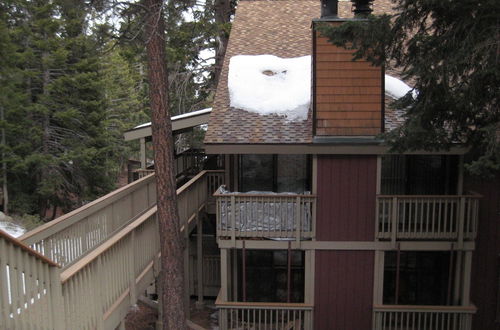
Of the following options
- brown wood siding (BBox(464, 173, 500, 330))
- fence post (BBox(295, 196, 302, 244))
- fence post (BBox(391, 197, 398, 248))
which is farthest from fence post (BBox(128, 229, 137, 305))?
brown wood siding (BBox(464, 173, 500, 330))

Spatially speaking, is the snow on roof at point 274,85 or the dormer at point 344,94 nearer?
the dormer at point 344,94

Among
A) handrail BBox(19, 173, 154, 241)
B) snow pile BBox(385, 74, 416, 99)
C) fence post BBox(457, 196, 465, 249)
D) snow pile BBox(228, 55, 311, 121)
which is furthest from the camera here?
→ snow pile BBox(385, 74, 416, 99)

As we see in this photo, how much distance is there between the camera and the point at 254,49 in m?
13.5

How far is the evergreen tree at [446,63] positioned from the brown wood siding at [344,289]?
11.5ft

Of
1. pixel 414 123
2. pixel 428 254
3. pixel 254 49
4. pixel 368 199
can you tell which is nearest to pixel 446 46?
pixel 414 123

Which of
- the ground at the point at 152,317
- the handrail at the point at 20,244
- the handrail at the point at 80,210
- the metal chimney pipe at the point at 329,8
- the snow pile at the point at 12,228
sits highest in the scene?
the metal chimney pipe at the point at 329,8

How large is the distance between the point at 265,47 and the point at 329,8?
133 inches

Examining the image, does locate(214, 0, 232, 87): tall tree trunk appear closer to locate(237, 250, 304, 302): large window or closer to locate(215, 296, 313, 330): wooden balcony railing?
locate(237, 250, 304, 302): large window

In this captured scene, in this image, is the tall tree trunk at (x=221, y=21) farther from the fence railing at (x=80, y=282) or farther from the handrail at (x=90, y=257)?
the handrail at (x=90, y=257)

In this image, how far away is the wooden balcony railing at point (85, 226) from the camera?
5.93 meters

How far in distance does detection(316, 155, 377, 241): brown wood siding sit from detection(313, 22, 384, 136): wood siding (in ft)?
2.27

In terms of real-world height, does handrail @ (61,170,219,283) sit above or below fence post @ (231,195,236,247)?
above

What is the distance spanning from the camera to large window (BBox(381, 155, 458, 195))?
10.9m

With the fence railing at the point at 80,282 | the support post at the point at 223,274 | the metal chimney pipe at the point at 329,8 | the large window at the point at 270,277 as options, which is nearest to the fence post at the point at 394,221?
the large window at the point at 270,277
